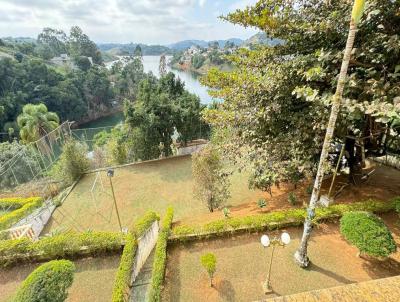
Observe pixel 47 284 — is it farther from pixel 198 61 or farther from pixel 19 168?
pixel 198 61

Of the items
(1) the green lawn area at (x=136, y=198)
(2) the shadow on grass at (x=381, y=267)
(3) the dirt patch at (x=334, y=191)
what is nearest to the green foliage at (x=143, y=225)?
(3) the dirt patch at (x=334, y=191)

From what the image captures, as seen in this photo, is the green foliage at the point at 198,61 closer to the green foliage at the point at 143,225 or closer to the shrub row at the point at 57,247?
the green foliage at the point at 143,225

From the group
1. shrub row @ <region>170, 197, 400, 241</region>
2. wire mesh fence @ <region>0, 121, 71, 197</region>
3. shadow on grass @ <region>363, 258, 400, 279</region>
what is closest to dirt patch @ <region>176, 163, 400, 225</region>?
shrub row @ <region>170, 197, 400, 241</region>

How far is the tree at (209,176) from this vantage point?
33.8 ft

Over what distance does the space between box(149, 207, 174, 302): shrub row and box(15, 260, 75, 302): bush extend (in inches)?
74.9

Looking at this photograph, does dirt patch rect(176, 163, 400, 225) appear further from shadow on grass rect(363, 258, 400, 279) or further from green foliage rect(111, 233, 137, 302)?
shadow on grass rect(363, 258, 400, 279)

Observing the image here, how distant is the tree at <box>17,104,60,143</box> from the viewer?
2103 centimetres

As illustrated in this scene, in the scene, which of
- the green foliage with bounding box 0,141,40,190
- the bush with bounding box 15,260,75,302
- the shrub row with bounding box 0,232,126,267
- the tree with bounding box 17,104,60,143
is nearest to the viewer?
the bush with bounding box 15,260,75,302

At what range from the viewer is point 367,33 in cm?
663

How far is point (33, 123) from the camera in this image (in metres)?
21.2

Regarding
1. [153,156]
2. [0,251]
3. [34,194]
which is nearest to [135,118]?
[153,156]

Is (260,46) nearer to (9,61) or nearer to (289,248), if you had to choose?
(289,248)

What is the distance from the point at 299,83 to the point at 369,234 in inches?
168

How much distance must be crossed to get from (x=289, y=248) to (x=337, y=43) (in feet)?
19.1
